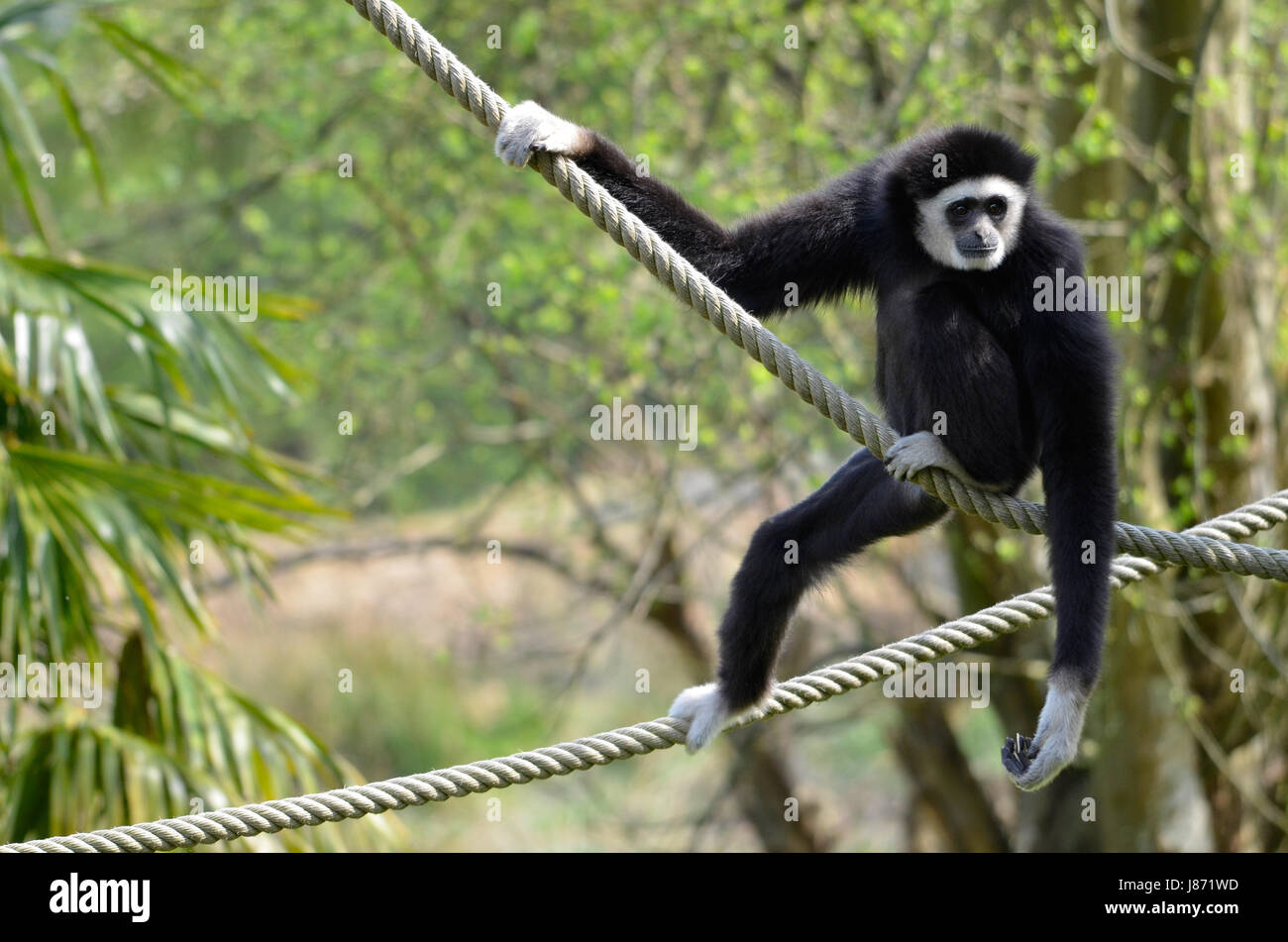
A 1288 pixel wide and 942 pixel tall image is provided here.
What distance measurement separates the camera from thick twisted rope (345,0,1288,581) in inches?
118

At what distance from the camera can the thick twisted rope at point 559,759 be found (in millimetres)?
2775

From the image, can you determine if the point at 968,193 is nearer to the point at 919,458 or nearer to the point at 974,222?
the point at 974,222

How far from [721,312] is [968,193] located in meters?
0.89

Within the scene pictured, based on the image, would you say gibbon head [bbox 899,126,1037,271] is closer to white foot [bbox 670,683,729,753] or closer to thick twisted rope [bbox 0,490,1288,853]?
thick twisted rope [bbox 0,490,1288,853]

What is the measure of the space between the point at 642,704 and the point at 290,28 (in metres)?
8.56

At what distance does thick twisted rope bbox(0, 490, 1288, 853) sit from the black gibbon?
0.54 ft

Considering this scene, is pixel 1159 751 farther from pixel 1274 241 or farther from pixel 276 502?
pixel 276 502

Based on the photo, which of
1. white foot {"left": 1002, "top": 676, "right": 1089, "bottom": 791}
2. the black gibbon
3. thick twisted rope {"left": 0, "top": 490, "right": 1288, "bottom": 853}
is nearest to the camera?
thick twisted rope {"left": 0, "top": 490, "right": 1288, "bottom": 853}

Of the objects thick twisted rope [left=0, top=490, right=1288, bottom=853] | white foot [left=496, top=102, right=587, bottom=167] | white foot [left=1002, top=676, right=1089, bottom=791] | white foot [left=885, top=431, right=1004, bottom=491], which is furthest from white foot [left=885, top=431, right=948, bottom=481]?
white foot [left=496, top=102, right=587, bottom=167]

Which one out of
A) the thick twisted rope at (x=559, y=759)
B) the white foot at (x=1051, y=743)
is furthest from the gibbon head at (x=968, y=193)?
the white foot at (x=1051, y=743)

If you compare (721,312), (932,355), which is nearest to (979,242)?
(932,355)

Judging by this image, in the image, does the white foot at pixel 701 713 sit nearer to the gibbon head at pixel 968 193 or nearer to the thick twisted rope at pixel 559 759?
the thick twisted rope at pixel 559 759

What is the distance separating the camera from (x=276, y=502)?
14.8 ft
